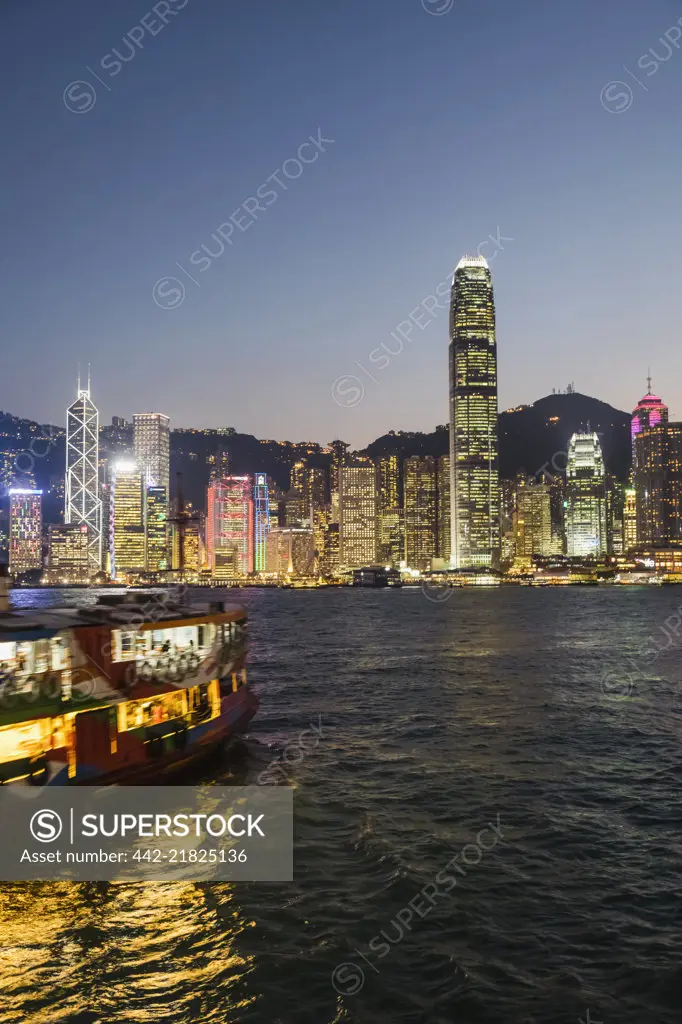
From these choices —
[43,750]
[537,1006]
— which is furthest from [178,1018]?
[43,750]

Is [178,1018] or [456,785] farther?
[456,785]

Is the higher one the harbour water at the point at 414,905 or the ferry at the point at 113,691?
the ferry at the point at 113,691

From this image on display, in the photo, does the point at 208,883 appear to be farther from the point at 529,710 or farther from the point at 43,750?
the point at 529,710

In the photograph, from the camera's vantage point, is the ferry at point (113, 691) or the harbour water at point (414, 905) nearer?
the harbour water at point (414, 905)

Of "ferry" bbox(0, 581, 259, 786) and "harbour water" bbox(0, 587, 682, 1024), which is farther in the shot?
"ferry" bbox(0, 581, 259, 786)
